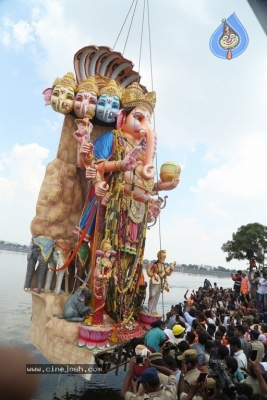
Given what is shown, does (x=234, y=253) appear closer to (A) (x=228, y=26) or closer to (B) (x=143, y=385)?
(A) (x=228, y=26)

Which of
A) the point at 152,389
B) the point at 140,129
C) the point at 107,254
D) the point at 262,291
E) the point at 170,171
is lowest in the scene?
the point at 152,389

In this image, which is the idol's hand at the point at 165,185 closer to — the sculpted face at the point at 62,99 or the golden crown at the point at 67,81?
the sculpted face at the point at 62,99

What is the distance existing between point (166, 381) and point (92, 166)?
4.66 meters

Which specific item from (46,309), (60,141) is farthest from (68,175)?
(46,309)

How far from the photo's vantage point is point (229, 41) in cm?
643

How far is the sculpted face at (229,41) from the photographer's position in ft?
20.8

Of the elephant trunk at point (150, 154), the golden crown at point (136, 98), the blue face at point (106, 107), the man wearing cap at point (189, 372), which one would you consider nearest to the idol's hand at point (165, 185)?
the elephant trunk at point (150, 154)

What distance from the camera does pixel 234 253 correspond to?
95.1 ft

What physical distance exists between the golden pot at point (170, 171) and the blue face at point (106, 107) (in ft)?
6.36

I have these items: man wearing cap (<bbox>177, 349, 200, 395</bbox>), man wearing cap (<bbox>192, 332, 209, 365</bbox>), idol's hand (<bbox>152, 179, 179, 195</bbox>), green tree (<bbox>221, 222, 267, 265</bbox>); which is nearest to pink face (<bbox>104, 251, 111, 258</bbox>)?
man wearing cap (<bbox>192, 332, 209, 365</bbox>)

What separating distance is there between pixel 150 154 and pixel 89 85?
209cm

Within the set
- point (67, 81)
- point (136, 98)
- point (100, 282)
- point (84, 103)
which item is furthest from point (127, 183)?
point (67, 81)

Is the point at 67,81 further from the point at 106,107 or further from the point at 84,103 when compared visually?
the point at 106,107

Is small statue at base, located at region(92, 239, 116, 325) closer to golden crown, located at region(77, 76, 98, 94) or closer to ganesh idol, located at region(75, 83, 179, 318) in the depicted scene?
ganesh idol, located at region(75, 83, 179, 318)
